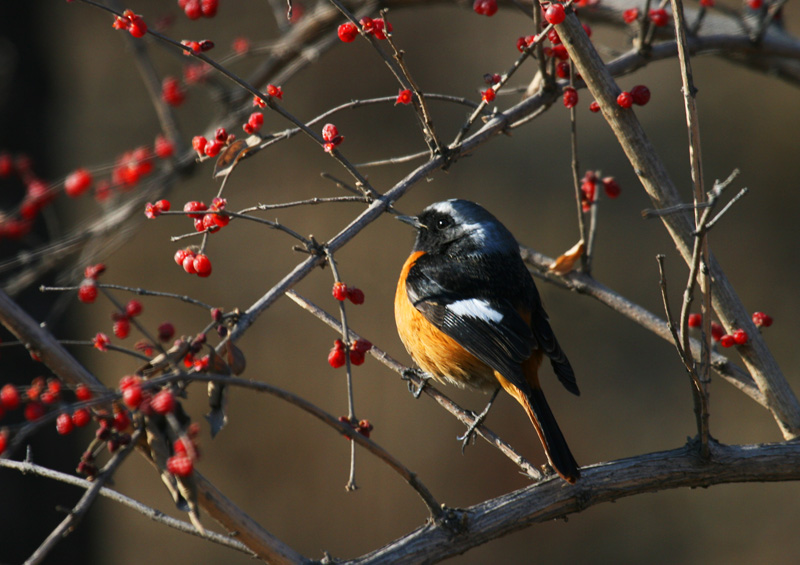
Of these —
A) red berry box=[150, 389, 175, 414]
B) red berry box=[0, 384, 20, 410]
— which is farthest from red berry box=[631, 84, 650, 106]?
red berry box=[0, 384, 20, 410]

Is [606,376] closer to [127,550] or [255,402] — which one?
[255,402]

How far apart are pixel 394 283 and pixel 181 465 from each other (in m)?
4.51

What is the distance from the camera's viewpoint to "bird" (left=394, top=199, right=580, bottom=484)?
2992mm

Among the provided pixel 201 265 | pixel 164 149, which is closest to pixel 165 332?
pixel 201 265

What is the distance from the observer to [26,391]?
5.34 feet

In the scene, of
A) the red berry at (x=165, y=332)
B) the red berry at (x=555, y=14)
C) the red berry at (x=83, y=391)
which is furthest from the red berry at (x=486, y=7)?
the red berry at (x=83, y=391)

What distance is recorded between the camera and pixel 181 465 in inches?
57.1

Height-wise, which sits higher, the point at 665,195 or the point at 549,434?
the point at 665,195

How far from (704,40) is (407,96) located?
162 centimetres

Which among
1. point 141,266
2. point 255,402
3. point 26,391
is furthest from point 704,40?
point 141,266

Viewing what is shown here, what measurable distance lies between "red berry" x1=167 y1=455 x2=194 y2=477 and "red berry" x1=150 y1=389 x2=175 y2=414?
0.10 metres

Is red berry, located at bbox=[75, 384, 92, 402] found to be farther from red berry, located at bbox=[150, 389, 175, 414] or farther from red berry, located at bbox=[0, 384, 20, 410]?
red berry, located at bbox=[150, 389, 175, 414]

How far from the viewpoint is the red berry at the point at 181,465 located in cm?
144

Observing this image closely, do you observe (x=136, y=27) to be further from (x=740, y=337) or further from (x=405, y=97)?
(x=740, y=337)
